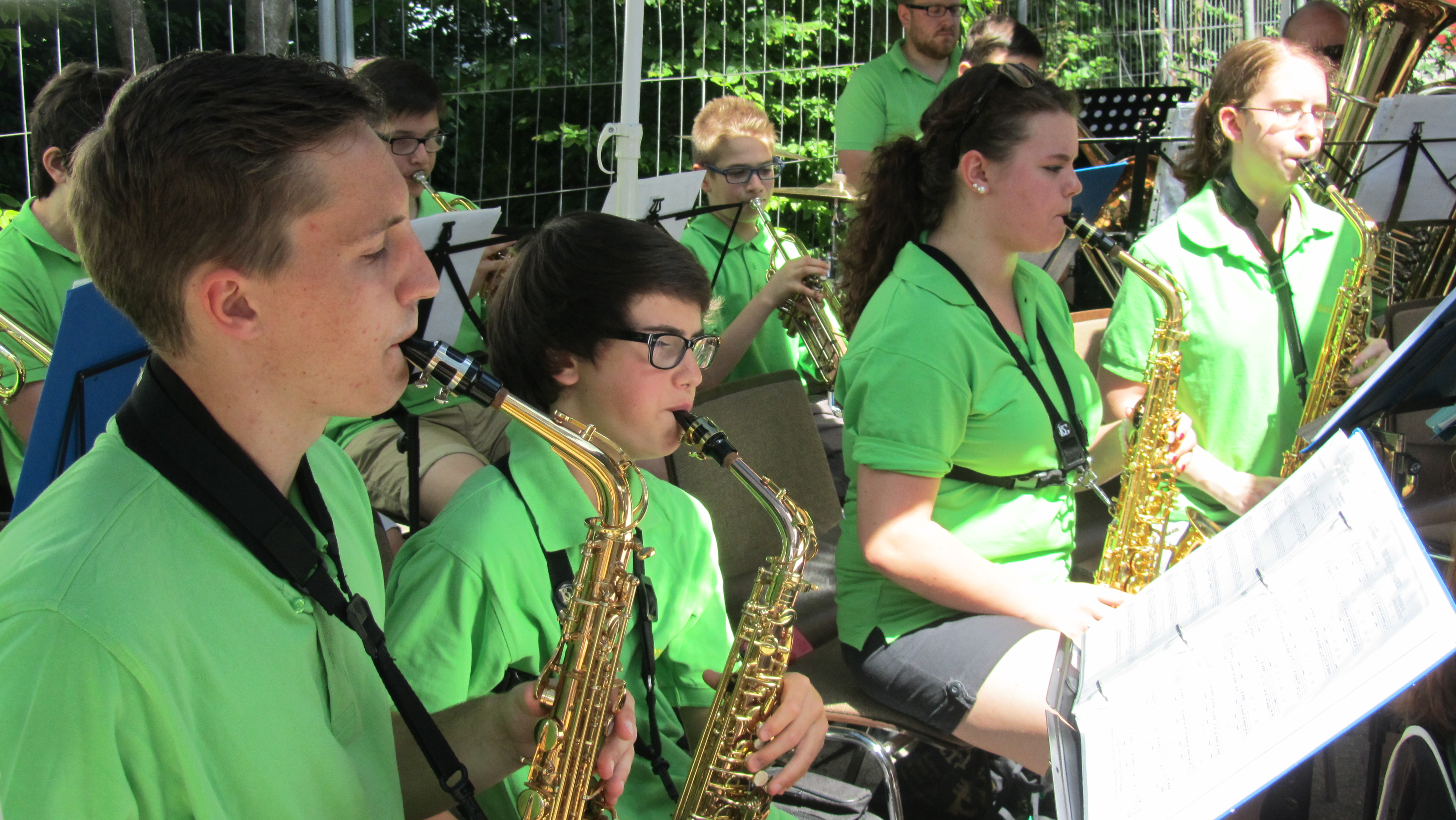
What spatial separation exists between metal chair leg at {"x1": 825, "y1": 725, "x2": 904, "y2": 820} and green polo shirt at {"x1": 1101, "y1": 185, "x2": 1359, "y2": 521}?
1.16m

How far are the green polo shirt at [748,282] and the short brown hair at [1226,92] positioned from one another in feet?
4.73

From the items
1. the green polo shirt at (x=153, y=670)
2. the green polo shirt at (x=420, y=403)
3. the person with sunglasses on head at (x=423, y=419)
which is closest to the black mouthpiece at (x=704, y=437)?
the green polo shirt at (x=153, y=670)

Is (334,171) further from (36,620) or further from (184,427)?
(36,620)

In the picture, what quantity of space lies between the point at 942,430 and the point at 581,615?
3.28 feet

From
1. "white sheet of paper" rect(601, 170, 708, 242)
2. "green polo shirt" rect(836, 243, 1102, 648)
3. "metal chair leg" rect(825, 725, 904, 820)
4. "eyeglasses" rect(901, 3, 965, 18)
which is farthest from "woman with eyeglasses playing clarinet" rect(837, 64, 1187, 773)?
"eyeglasses" rect(901, 3, 965, 18)

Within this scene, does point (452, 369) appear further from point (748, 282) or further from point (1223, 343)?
point (748, 282)

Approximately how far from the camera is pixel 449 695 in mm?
1551

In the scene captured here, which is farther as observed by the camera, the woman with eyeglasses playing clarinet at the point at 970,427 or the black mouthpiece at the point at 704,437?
the woman with eyeglasses playing clarinet at the point at 970,427

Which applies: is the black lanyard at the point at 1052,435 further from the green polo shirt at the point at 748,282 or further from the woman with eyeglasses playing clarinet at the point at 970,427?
the green polo shirt at the point at 748,282

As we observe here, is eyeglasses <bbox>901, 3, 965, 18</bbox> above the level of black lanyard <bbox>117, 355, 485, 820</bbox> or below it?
above

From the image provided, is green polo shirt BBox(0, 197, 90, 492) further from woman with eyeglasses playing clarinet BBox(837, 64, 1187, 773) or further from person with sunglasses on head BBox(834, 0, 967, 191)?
person with sunglasses on head BBox(834, 0, 967, 191)

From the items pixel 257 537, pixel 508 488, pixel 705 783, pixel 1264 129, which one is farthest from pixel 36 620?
pixel 1264 129

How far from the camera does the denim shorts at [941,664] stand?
213 centimetres

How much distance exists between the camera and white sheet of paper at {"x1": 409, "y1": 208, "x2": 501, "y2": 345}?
109 inches
